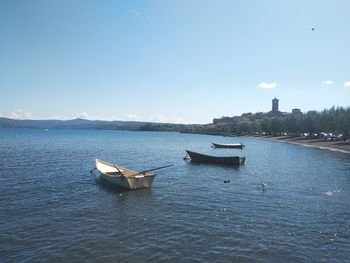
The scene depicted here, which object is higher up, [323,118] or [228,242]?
[323,118]

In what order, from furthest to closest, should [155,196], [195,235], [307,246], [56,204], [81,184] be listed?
[81,184] → [155,196] → [56,204] → [195,235] → [307,246]

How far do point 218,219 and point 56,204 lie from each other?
14214 mm

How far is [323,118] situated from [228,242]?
136 m

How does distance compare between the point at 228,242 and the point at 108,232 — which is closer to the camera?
the point at 228,242

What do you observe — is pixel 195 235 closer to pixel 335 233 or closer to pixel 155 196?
pixel 335 233

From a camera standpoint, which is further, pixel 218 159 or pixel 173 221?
pixel 218 159

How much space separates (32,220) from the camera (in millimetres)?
25469

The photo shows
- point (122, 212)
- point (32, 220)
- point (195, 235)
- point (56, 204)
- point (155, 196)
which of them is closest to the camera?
point (195, 235)

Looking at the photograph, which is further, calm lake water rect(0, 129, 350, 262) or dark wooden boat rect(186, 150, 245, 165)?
dark wooden boat rect(186, 150, 245, 165)

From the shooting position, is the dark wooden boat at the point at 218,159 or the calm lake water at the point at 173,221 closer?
the calm lake water at the point at 173,221

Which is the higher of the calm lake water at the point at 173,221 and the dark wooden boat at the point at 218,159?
the dark wooden boat at the point at 218,159

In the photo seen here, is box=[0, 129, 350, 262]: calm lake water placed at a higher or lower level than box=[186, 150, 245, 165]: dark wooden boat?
lower

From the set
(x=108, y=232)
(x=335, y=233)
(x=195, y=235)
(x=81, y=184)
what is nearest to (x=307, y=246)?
(x=335, y=233)

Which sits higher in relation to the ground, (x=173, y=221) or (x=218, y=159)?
(x=218, y=159)
